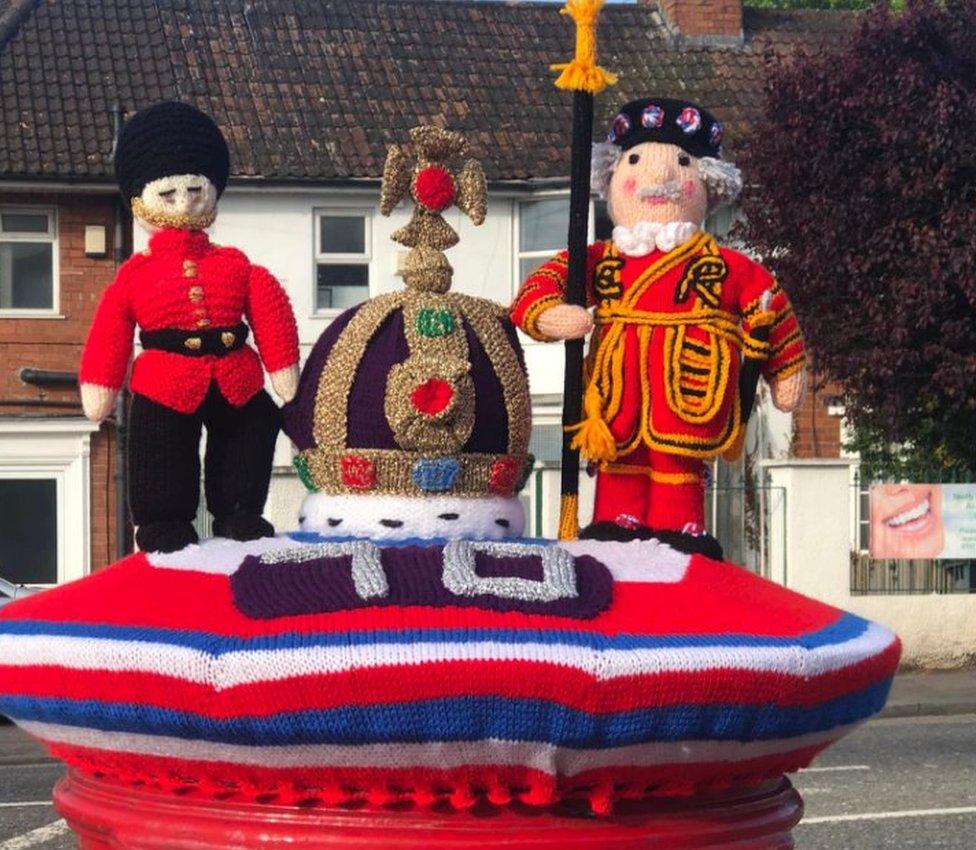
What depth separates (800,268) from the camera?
16203mm

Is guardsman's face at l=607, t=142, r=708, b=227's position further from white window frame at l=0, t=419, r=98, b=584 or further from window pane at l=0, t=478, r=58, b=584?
window pane at l=0, t=478, r=58, b=584

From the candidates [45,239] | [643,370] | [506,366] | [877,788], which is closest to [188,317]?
[506,366]

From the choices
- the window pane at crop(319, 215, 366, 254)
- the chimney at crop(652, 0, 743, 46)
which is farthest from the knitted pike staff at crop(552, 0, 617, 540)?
the chimney at crop(652, 0, 743, 46)

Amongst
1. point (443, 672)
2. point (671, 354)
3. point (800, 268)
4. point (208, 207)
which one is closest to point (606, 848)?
point (443, 672)

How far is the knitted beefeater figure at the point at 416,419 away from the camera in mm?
2838

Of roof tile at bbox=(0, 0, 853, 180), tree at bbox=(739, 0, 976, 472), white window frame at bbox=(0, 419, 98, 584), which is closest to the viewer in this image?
tree at bbox=(739, 0, 976, 472)

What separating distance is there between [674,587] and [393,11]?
71.3ft

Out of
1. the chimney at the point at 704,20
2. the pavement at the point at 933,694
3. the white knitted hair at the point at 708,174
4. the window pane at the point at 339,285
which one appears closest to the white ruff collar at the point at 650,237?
the white knitted hair at the point at 708,174

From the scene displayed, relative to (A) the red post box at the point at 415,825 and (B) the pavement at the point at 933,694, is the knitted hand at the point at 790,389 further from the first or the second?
(B) the pavement at the point at 933,694

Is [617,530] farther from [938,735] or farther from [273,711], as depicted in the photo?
[938,735]

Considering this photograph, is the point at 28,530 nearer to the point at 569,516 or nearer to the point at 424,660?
the point at 569,516

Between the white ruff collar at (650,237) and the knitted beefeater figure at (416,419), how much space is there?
1.54 ft

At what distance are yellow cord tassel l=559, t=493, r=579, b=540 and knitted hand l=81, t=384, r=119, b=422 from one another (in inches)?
30.2

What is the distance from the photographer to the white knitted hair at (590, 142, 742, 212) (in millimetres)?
3469
